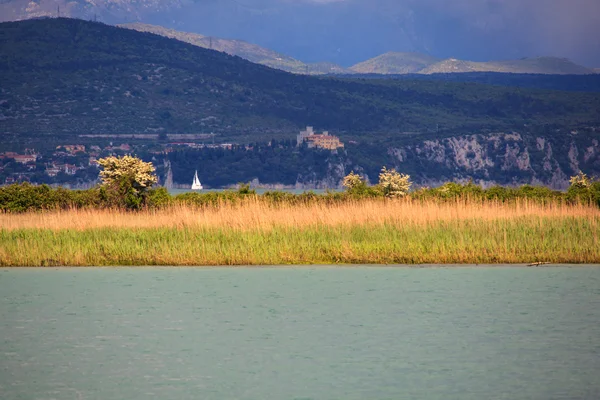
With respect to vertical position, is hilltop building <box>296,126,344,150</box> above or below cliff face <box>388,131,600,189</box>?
above

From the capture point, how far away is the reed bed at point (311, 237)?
2281cm

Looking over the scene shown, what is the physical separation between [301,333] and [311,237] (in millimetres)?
7938

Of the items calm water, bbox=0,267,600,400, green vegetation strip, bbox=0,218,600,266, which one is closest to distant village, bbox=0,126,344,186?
green vegetation strip, bbox=0,218,600,266

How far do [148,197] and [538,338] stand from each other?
15.8 meters

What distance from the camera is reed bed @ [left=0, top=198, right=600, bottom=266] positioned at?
22.8m

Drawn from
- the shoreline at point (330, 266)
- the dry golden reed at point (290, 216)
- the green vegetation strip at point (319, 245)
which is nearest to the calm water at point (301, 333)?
the shoreline at point (330, 266)

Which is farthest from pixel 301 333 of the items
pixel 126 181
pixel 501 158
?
pixel 501 158

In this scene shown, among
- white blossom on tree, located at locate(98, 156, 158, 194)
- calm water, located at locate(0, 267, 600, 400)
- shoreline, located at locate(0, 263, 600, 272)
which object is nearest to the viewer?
calm water, located at locate(0, 267, 600, 400)

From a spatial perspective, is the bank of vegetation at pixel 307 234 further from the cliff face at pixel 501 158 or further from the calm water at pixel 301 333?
the cliff face at pixel 501 158

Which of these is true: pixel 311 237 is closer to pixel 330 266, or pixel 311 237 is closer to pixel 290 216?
pixel 330 266

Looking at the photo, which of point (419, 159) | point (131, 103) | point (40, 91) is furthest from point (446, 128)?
point (40, 91)

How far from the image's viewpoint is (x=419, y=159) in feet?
551

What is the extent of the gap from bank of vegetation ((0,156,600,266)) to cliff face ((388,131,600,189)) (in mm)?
136766

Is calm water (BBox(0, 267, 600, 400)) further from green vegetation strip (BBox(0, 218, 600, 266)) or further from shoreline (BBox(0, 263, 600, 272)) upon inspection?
green vegetation strip (BBox(0, 218, 600, 266))
